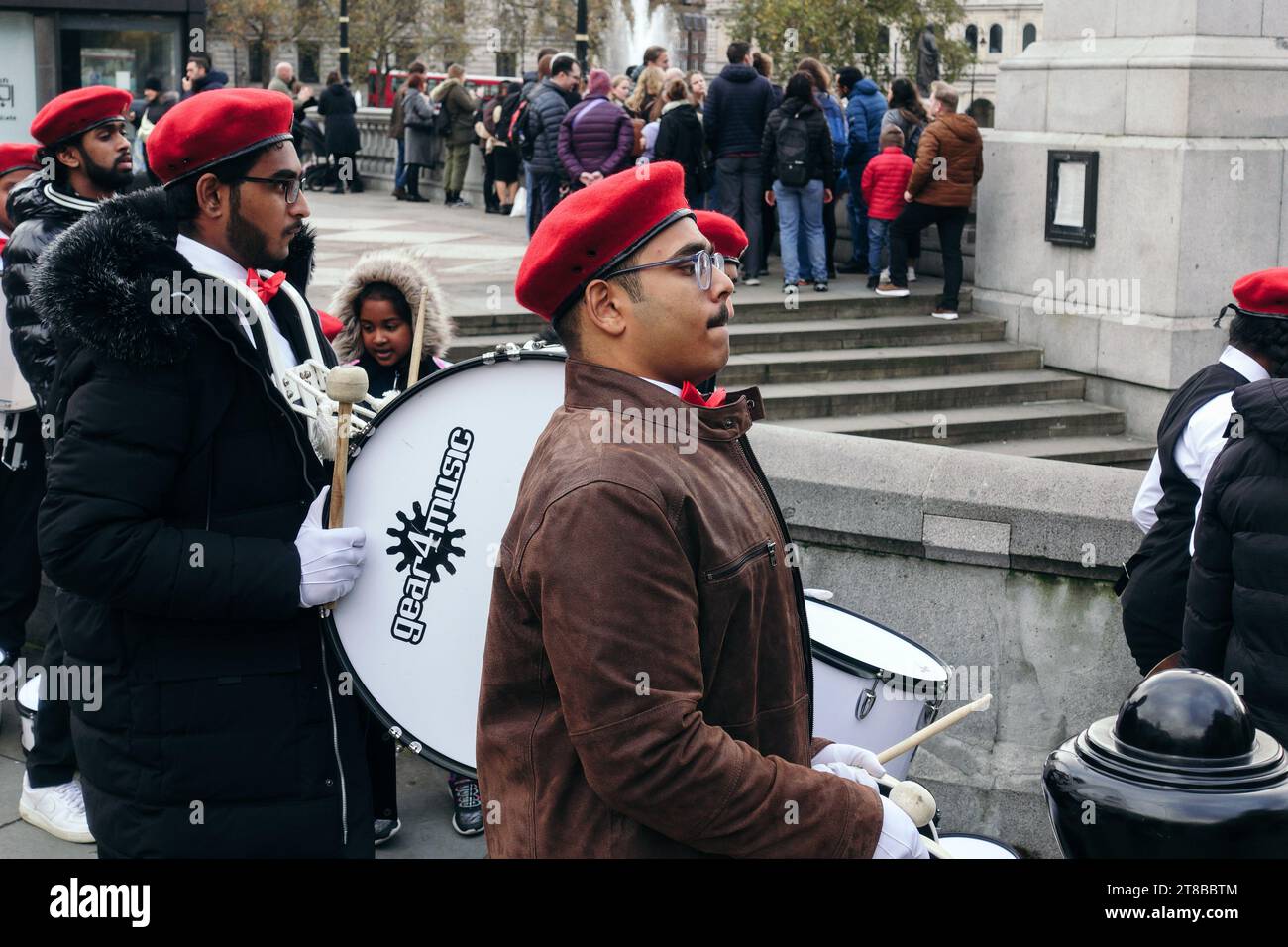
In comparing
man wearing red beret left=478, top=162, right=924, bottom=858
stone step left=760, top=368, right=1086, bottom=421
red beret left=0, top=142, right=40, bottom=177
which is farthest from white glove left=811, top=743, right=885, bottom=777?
stone step left=760, top=368, right=1086, bottom=421

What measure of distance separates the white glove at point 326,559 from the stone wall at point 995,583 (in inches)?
75.5

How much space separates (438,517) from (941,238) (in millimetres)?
9634

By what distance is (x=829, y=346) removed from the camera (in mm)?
12172

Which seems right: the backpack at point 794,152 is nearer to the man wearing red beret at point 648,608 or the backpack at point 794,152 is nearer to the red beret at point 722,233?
the red beret at point 722,233

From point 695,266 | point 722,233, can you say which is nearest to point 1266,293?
point 722,233

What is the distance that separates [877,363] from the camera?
A: 464 inches

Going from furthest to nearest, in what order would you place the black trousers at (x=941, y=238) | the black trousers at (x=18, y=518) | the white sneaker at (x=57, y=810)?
the black trousers at (x=941, y=238) → the black trousers at (x=18, y=518) → the white sneaker at (x=57, y=810)

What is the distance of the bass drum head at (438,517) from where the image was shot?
3576mm

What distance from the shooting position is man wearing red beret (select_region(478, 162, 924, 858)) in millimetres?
2191

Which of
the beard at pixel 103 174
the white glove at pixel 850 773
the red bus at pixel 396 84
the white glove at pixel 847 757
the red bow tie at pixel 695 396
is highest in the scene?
the red bus at pixel 396 84

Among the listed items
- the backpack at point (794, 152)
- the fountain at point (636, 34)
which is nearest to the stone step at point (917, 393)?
the backpack at point (794, 152)

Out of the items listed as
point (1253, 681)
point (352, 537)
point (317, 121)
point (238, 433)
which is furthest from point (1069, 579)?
point (317, 121)

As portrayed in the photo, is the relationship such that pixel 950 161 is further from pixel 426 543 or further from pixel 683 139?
pixel 426 543

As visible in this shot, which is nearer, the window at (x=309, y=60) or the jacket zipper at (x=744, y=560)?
the jacket zipper at (x=744, y=560)
